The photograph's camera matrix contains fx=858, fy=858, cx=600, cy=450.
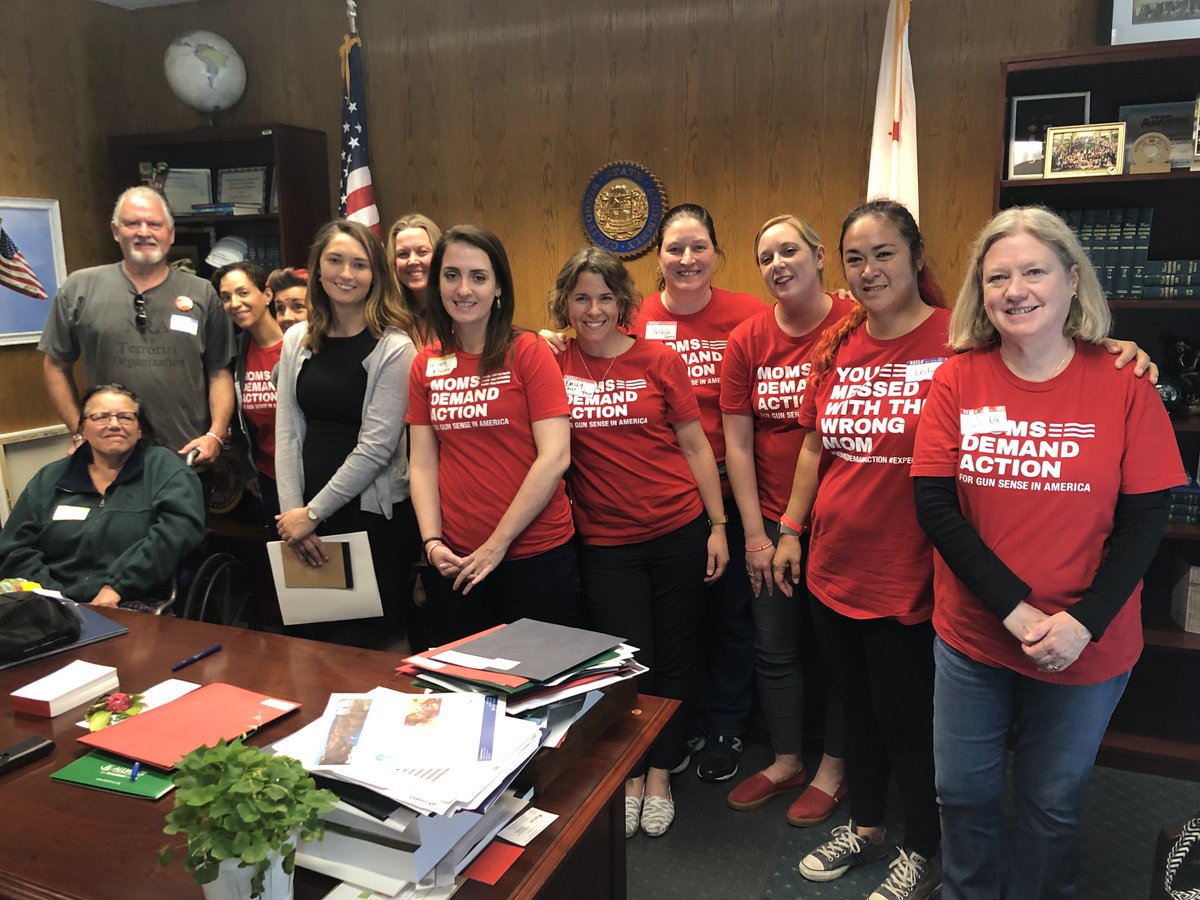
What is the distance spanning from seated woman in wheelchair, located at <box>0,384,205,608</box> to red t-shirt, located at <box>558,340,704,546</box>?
49.1 inches

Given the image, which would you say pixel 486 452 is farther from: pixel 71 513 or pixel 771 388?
pixel 71 513

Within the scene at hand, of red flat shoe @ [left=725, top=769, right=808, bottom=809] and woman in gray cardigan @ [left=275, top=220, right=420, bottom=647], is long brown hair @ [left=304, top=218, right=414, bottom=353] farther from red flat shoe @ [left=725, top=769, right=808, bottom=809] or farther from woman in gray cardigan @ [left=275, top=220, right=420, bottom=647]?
red flat shoe @ [left=725, top=769, right=808, bottom=809]

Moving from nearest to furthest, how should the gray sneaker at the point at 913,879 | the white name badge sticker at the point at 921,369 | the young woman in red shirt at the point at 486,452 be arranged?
1. the white name badge sticker at the point at 921,369
2. the gray sneaker at the point at 913,879
3. the young woman in red shirt at the point at 486,452

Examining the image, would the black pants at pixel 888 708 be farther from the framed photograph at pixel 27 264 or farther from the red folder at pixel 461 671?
the framed photograph at pixel 27 264

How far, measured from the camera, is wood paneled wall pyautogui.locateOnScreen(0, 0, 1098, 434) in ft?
10.3

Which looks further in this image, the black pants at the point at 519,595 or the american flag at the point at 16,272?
the american flag at the point at 16,272

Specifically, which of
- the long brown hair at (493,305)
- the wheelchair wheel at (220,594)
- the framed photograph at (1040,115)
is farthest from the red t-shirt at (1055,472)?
→ the wheelchair wheel at (220,594)

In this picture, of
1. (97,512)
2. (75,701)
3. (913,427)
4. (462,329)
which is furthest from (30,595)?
(913,427)

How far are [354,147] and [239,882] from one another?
3.50 m

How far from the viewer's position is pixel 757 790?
2471 millimetres

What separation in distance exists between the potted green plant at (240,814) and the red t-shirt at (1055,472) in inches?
48.4

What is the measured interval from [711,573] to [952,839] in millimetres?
895

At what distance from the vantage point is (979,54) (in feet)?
9.96

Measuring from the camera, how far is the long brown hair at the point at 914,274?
189 cm
